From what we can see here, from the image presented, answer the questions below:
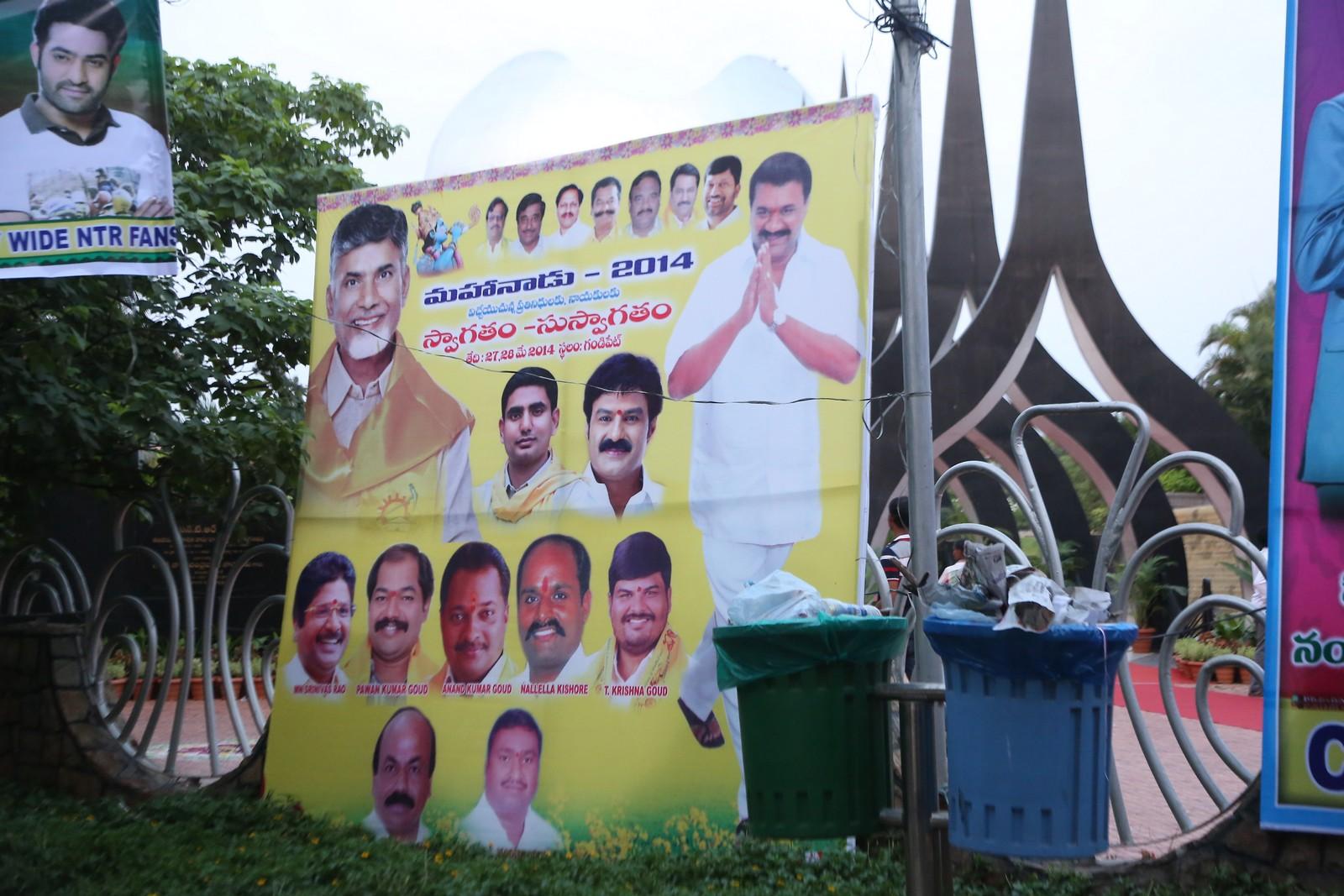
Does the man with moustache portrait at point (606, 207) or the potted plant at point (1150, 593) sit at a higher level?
the man with moustache portrait at point (606, 207)

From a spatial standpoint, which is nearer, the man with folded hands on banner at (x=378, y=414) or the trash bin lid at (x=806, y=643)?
the trash bin lid at (x=806, y=643)

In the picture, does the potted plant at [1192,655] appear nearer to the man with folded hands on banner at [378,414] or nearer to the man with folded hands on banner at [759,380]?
the man with folded hands on banner at [759,380]

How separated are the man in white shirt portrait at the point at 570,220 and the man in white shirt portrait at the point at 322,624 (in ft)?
6.83

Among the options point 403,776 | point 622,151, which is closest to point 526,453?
point 622,151

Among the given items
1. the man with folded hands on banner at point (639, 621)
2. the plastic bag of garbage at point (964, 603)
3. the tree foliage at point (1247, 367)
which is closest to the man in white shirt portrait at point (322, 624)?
the man with folded hands on banner at point (639, 621)

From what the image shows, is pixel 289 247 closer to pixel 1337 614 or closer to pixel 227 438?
pixel 227 438

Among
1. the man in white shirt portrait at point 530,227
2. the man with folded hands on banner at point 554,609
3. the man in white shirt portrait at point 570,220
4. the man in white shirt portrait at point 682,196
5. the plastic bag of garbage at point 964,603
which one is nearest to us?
the plastic bag of garbage at point 964,603

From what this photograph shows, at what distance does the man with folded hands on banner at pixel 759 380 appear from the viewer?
217 inches

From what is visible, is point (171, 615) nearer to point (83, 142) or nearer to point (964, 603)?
point (83, 142)

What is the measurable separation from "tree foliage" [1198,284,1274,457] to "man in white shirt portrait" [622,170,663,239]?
21756mm

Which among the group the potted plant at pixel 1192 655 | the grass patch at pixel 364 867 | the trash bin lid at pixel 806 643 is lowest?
the potted plant at pixel 1192 655

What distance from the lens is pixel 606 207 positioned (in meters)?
6.26

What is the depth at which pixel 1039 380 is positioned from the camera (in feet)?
61.3

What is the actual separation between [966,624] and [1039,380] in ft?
53.3
